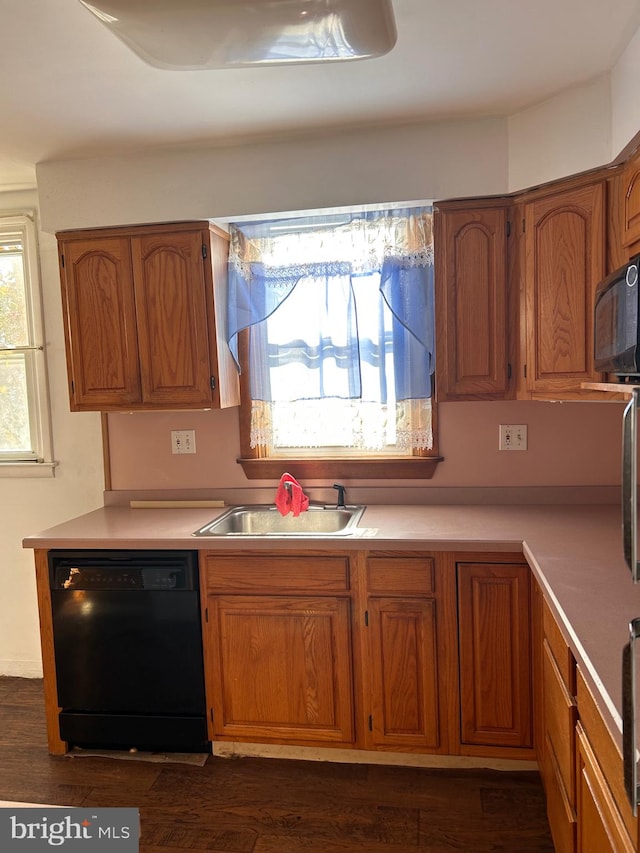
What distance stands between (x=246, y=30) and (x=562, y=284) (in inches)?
53.1

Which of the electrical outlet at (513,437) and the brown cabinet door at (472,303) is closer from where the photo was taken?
the brown cabinet door at (472,303)

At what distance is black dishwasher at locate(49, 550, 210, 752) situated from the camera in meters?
2.50

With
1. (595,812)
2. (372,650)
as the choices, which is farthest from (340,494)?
(595,812)

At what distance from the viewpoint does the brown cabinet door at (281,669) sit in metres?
2.44

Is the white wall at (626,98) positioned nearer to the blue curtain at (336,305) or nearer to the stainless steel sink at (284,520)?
the blue curtain at (336,305)

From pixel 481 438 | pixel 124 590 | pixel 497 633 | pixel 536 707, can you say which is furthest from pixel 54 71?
pixel 536 707

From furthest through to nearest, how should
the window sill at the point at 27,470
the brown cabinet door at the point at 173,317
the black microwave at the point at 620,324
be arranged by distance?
the window sill at the point at 27,470
the brown cabinet door at the point at 173,317
the black microwave at the point at 620,324

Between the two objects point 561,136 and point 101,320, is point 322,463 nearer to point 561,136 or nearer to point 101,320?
point 101,320

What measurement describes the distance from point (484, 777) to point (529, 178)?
7.06 feet

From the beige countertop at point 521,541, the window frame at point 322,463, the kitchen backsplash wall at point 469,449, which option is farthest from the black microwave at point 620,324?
the window frame at point 322,463

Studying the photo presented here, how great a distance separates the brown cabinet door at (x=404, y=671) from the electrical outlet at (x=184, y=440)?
3.93 ft

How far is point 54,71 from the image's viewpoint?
2.01m

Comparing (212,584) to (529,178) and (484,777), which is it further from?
(529,178)

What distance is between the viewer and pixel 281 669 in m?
2.48
